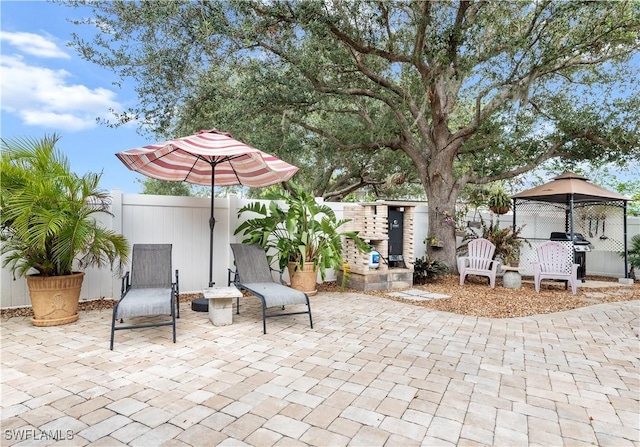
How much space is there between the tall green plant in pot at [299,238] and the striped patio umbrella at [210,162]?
24.3 inches

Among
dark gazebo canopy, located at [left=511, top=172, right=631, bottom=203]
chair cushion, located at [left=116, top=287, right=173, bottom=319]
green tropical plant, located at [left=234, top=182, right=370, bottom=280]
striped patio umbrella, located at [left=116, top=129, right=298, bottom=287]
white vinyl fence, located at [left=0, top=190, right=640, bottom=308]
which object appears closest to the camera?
chair cushion, located at [left=116, top=287, right=173, bottom=319]

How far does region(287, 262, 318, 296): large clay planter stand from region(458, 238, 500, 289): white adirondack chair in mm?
3292

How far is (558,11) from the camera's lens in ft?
20.9

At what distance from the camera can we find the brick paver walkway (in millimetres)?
2262

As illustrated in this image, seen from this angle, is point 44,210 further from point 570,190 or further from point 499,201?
point 570,190

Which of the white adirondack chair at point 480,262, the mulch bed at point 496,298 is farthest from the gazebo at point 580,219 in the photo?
the white adirondack chair at point 480,262

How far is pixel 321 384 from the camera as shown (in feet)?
9.50

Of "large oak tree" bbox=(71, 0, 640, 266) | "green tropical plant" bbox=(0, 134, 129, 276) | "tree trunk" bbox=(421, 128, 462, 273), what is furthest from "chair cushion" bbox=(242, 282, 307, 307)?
"tree trunk" bbox=(421, 128, 462, 273)

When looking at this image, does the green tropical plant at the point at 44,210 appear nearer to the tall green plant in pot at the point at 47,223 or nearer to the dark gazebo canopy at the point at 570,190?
Answer: the tall green plant in pot at the point at 47,223

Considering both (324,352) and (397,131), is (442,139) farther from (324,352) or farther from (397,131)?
(324,352)

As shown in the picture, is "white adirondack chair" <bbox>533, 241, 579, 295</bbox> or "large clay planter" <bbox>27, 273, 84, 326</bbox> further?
"white adirondack chair" <bbox>533, 241, 579, 295</bbox>

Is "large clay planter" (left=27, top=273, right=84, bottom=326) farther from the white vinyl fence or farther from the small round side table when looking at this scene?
the small round side table

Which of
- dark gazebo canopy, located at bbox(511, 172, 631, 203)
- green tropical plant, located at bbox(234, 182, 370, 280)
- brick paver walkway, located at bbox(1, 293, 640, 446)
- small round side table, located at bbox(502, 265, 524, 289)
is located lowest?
brick paver walkway, located at bbox(1, 293, 640, 446)

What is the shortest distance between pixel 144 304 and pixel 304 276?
113 inches
